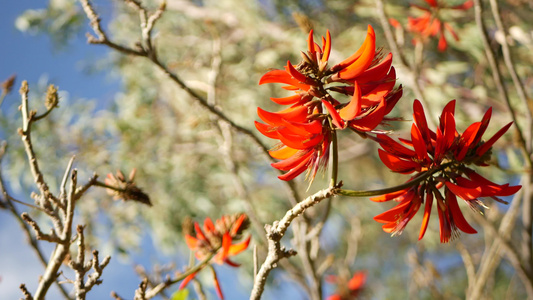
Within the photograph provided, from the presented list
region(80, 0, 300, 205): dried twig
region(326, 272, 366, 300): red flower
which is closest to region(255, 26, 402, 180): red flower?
region(80, 0, 300, 205): dried twig

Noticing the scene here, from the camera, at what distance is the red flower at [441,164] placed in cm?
76

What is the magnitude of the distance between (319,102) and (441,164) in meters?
0.21

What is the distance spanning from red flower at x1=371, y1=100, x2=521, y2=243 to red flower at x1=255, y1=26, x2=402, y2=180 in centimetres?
7

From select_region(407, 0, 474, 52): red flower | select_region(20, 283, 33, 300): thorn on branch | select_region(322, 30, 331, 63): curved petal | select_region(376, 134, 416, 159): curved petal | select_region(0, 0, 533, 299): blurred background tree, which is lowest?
select_region(20, 283, 33, 300): thorn on branch

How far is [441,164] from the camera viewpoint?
2.51ft

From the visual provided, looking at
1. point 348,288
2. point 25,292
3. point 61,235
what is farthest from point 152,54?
point 348,288

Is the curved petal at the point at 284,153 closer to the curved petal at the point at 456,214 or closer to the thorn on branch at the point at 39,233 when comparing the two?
the curved petal at the point at 456,214

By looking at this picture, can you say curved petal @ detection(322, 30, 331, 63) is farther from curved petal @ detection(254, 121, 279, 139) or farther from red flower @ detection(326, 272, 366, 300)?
red flower @ detection(326, 272, 366, 300)

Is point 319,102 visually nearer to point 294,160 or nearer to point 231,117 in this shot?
point 294,160

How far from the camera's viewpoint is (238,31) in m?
5.50

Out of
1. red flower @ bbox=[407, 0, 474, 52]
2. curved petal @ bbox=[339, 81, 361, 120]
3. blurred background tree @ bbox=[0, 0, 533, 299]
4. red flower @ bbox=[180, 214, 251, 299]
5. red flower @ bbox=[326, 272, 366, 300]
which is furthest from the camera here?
blurred background tree @ bbox=[0, 0, 533, 299]

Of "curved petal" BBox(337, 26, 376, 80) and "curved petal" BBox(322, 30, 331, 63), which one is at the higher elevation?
"curved petal" BBox(322, 30, 331, 63)

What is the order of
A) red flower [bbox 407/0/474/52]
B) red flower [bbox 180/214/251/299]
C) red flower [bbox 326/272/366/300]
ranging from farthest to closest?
red flower [bbox 326/272/366/300], red flower [bbox 407/0/474/52], red flower [bbox 180/214/251/299]

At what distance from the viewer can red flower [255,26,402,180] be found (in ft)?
2.33
